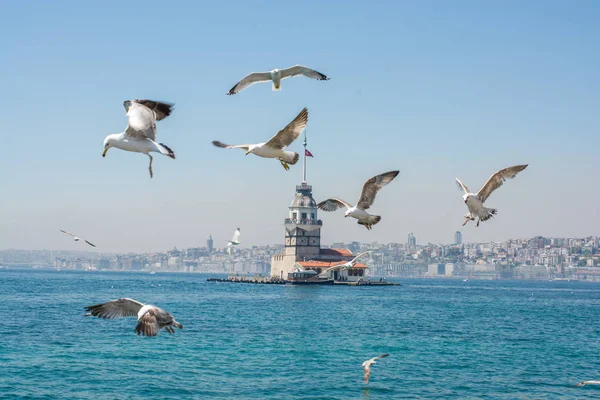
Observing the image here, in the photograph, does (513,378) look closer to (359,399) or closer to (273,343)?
Result: (359,399)

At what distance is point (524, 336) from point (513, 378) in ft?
52.9

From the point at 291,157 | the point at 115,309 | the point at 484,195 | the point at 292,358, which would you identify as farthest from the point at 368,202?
the point at 292,358

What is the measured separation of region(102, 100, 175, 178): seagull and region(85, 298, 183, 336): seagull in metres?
2.46

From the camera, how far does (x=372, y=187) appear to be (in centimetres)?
1634

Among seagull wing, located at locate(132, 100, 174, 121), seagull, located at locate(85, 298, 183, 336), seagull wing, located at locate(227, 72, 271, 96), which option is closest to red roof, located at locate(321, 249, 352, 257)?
seagull wing, located at locate(227, 72, 271, 96)

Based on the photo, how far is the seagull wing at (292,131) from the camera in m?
12.6

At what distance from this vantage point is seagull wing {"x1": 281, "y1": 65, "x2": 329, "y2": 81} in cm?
1363

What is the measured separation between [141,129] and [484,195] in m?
7.38

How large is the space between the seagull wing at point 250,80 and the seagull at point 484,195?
168 inches

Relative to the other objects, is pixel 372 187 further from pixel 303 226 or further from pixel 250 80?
pixel 303 226

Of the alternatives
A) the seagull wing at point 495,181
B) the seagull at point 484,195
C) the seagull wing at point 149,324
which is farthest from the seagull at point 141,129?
the seagull wing at point 495,181

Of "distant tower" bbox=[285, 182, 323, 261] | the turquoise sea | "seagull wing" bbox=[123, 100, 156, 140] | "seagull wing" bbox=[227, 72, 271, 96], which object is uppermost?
"distant tower" bbox=[285, 182, 323, 261]

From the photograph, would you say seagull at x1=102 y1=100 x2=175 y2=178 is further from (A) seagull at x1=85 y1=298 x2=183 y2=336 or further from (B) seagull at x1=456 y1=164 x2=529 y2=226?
(B) seagull at x1=456 y1=164 x2=529 y2=226

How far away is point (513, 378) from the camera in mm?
30141
